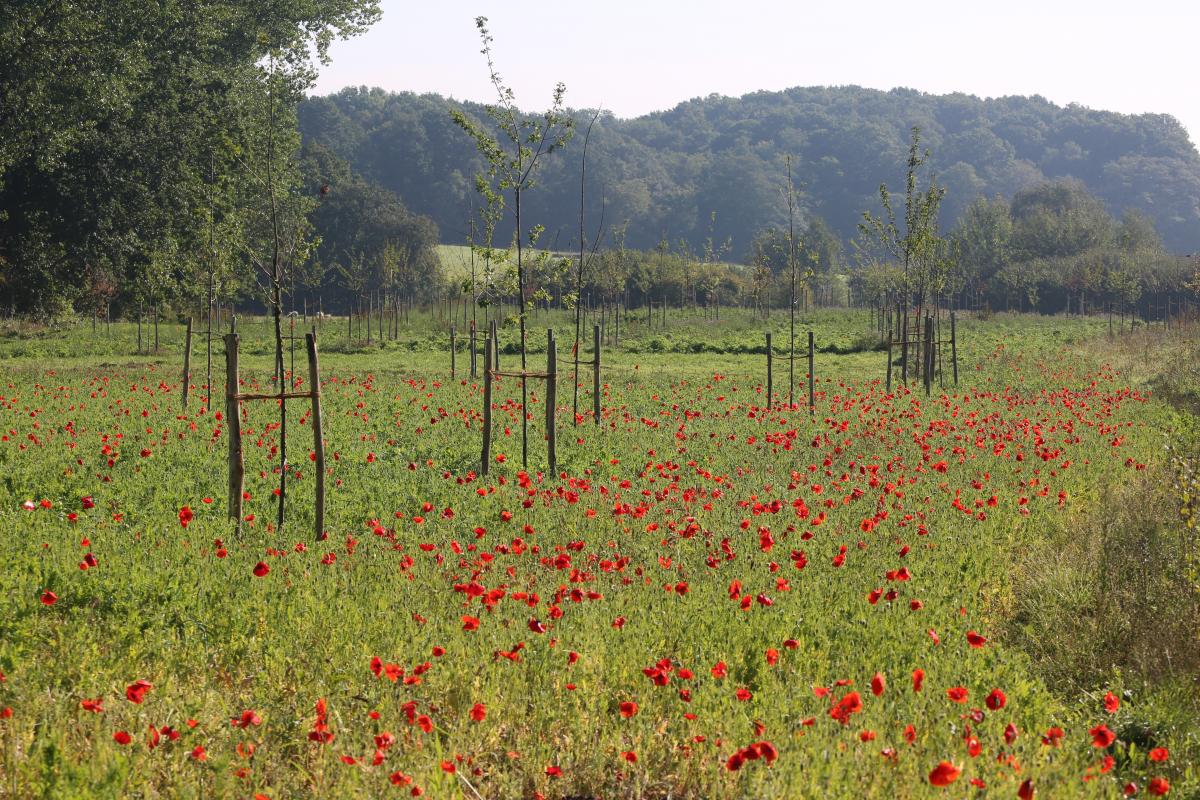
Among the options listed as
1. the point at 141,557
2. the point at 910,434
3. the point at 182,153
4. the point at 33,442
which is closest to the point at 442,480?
the point at 141,557

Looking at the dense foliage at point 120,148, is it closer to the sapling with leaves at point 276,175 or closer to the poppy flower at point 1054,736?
the sapling with leaves at point 276,175

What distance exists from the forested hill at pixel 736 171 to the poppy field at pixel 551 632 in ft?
377

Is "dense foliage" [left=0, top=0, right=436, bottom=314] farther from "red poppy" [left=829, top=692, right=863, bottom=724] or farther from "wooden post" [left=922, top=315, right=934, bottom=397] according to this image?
"red poppy" [left=829, top=692, right=863, bottom=724]

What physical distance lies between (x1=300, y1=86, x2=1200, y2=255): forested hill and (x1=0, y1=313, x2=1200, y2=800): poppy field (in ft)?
377

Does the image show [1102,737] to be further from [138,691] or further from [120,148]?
[120,148]

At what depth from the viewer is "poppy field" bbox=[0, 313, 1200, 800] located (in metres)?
4.38

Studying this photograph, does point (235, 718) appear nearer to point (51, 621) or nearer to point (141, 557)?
point (51, 621)

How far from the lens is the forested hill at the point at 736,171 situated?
13688cm

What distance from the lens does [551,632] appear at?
19.6ft

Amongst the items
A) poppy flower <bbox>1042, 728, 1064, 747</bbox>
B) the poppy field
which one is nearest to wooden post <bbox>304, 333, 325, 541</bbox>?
the poppy field

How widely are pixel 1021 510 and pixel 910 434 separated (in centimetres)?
557

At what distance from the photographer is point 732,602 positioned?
6.53 metres

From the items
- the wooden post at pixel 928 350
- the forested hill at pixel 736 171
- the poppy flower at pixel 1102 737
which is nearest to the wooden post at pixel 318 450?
the poppy flower at pixel 1102 737

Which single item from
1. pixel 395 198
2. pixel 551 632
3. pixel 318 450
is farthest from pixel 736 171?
pixel 551 632
